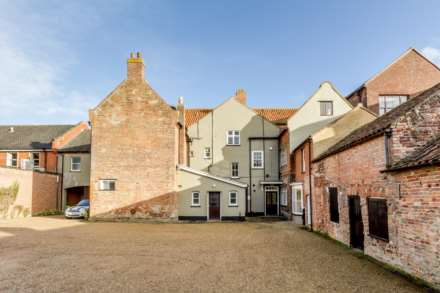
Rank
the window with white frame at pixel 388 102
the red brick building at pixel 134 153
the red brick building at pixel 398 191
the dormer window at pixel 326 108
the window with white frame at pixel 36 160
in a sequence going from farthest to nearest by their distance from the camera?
the window with white frame at pixel 36 160 → the window with white frame at pixel 388 102 → the dormer window at pixel 326 108 → the red brick building at pixel 134 153 → the red brick building at pixel 398 191

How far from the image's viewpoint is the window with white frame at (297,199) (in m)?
22.3

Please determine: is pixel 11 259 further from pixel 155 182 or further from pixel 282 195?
pixel 282 195

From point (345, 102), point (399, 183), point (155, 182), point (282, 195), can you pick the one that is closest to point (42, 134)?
point (155, 182)

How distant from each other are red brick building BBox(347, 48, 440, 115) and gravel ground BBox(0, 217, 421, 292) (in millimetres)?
17717

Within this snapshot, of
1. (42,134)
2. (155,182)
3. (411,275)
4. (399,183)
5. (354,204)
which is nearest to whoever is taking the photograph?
(411,275)

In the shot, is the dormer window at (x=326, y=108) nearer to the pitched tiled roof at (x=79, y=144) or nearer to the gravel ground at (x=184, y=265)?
the gravel ground at (x=184, y=265)

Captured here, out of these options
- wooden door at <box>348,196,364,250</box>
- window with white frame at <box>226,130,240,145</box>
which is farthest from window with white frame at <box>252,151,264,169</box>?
wooden door at <box>348,196,364,250</box>

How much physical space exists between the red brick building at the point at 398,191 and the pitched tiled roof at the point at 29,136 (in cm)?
3010

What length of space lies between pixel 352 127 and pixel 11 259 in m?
17.7

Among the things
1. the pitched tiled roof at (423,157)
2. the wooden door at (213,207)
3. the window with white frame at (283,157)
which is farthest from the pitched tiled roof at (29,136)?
the pitched tiled roof at (423,157)

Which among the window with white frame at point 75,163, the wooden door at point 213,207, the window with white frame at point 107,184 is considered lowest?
the wooden door at point 213,207

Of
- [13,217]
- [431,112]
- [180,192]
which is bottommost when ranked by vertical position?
[13,217]

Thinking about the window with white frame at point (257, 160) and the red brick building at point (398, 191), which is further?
the window with white frame at point (257, 160)

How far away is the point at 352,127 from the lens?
1906cm
